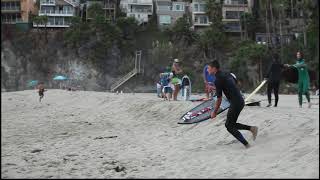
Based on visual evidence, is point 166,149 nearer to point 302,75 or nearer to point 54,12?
point 302,75

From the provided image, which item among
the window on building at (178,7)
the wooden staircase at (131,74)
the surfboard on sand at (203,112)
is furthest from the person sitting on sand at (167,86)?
the window on building at (178,7)

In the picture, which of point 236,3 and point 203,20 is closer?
point 236,3

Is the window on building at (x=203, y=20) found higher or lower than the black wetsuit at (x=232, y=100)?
higher

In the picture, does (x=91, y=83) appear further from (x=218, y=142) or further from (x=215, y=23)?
(x=218, y=142)

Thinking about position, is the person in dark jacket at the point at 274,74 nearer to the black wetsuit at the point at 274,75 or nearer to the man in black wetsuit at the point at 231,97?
the black wetsuit at the point at 274,75

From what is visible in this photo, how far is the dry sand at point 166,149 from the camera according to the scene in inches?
235

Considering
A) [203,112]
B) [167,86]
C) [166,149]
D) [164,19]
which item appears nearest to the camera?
[166,149]

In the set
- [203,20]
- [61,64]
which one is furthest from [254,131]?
[203,20]

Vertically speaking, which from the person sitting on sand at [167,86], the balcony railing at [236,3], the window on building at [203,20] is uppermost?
the balcony railing at [236,3]

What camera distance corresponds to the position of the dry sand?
5973mm

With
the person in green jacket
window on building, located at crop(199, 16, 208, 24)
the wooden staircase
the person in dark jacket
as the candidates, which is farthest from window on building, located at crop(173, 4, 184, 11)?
the person in green jacket

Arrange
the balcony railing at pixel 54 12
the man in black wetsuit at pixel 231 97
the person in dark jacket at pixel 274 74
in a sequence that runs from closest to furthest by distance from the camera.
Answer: the man in black wetsuit at pixel 231 97, the person in dark jacket at pixel 274 74, the balcony railing at pixel 54 12

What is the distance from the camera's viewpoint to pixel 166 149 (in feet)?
26.8

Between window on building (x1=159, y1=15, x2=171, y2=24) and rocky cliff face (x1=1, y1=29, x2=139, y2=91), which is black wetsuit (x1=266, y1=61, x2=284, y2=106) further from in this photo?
window on building (x1=159, y1=15, x2=171, y2=24)
